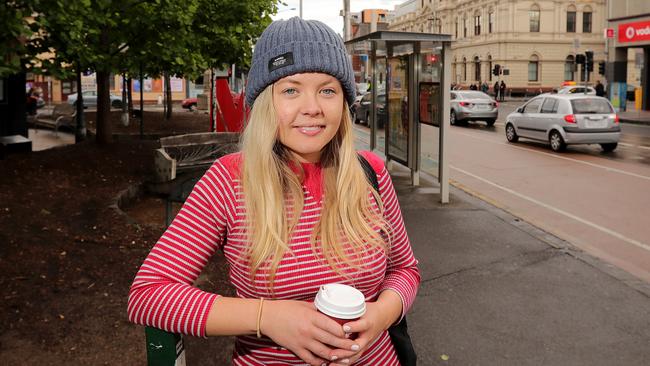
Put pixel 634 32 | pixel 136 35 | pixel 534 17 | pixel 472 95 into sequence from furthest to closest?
pixel 534 17
pixel 634 32
pixel 472 95
pixel 136 35

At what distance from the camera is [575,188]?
11.2 m

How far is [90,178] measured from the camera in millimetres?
9836

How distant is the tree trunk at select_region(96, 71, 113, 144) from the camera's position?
12688 millimetres

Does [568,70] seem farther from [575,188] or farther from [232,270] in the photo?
[232,270]

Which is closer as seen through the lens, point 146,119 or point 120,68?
point 120,68

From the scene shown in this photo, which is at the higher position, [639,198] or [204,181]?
[204,181]

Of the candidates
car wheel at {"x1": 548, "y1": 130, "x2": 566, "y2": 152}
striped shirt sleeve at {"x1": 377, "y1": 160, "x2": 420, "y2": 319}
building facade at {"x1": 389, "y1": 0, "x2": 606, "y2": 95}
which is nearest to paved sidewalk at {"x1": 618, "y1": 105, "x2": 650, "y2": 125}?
car wheel at {"x1": 548, "y1": 130, "x2": 566, "y2": 152}

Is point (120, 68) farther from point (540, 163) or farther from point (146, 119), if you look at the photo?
point (146, 119)

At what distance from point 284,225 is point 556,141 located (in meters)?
16.4

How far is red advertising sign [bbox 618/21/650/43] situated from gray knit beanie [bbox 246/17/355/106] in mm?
32980

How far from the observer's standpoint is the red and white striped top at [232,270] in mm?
1542

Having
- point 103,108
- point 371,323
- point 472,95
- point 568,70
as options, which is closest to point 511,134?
point 472,95

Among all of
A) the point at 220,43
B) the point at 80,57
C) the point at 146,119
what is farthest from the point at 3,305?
the point at 146,119

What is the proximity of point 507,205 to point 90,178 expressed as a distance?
21.9 ft
